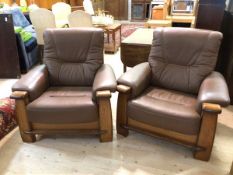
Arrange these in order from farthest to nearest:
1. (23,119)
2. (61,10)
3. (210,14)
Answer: (61,10) < (210,14) < (23,119)

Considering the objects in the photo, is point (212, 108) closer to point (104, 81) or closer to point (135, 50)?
point (104, 81)

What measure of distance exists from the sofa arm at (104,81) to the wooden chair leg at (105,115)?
0.05m

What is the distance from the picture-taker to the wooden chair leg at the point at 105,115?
1888mm

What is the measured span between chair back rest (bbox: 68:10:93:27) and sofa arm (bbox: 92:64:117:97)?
193 centimetres

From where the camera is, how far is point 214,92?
5.90 ft

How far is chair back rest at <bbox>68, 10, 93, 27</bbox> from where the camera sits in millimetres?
3871

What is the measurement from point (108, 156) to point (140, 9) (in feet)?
21.0

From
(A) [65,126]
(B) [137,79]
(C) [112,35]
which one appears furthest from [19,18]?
(B) [137,79]

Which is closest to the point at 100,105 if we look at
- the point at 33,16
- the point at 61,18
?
the point at 33,16

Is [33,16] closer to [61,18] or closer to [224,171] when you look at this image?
→ [61,18]

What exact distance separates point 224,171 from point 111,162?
0.94 metres

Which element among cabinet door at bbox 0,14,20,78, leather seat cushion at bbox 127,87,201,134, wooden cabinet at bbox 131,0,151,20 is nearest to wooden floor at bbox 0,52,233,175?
leather seat cushion at bbox 127,87,201,134

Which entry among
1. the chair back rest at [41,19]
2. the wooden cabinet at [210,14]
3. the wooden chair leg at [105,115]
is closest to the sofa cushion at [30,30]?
the chair back rest at [41,19]

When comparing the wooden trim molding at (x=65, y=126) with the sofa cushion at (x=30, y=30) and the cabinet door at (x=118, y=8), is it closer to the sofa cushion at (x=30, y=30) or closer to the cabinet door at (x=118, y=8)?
the sofa cushion at (x=30, y=30)
